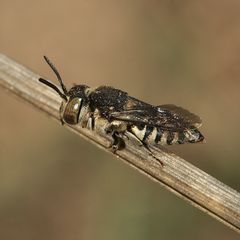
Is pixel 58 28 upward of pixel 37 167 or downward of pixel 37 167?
upward

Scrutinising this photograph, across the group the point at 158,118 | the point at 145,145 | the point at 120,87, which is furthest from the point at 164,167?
the point at 120,87

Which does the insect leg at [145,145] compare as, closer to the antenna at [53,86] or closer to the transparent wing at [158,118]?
the transparent wing at [158,118]

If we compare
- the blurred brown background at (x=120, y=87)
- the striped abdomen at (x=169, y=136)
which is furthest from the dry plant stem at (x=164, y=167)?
the blurred brown background at (x=120, y=87)

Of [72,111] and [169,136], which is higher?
[169,136]

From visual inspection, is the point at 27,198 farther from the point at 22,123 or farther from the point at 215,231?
the point at 215,231

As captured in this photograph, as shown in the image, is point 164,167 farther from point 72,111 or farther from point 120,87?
point 120,87

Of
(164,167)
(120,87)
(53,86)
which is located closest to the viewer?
(164,167)

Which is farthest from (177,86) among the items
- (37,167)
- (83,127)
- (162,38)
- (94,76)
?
(83,127)

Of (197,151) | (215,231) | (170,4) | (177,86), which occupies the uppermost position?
(170,4)
